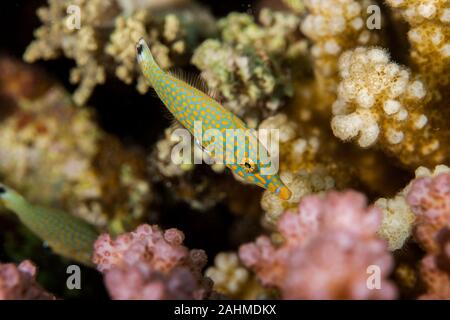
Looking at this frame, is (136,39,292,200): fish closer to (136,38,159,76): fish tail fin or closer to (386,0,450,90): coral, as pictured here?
(136,38,159,76): fish tail fin

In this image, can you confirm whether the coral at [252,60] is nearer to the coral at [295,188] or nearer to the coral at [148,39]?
the coral at [148,39]

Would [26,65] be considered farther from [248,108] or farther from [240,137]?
[240,137]

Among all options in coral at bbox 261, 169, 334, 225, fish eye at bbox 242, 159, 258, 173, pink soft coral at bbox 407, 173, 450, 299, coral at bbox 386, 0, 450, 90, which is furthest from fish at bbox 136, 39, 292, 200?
coral at bbox 386, 0, 450, 90

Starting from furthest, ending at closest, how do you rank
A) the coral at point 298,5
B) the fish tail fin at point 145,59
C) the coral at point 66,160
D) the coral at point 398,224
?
1. the coral at point 66,160
2. the coral at point 298,5
3. the fish tail fin at point 145,59
4. the coral at point 398,224

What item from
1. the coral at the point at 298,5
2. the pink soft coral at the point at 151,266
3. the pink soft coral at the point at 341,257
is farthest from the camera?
the coral at the point at 298,5

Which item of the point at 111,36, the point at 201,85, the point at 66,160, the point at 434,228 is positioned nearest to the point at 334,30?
the point at 201,85

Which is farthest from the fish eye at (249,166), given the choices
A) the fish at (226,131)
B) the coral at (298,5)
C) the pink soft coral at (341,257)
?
the coral at (298,5)

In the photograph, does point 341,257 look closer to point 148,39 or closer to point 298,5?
point 148,39
